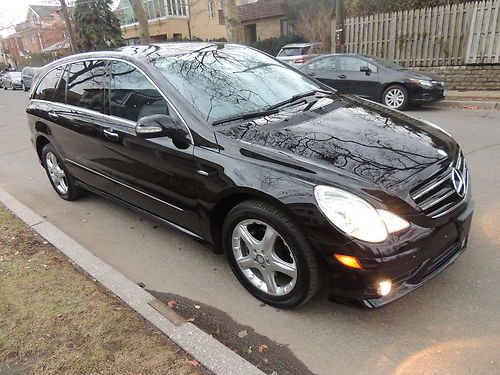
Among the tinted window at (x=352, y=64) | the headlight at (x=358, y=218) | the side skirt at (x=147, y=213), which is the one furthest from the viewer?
the tinted window at (x=352, y=64)

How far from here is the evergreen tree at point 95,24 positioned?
32.2m

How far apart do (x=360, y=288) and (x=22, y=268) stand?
2.80 meters

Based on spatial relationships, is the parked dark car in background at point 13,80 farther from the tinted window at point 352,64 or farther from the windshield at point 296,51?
the tinted window at point 352,64

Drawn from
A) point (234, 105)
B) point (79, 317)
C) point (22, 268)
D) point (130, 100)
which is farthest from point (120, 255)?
point (234, 105)

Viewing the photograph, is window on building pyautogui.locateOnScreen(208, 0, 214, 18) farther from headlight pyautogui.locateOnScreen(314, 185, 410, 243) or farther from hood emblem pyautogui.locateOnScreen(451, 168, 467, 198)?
headlight pyautogui.locateOnScreen(314, 185, 410, 243)

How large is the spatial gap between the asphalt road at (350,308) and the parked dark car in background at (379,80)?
219 inches

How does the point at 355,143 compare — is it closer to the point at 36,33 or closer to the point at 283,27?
the point at 283,27

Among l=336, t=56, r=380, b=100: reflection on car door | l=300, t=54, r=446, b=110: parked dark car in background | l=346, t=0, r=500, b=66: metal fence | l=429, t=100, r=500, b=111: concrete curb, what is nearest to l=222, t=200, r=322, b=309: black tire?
l=300, t=54, r=446, b=110: parked dark car in background

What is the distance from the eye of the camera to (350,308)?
2.74m

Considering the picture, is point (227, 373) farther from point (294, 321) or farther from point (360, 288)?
point (360, 288)

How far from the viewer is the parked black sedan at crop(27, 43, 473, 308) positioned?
2.39 m

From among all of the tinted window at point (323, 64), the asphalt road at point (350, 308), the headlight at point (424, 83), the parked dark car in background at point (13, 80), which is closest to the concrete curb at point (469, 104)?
the headlight at point (424, 83)

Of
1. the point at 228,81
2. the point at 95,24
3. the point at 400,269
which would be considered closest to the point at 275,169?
the point at 400,269

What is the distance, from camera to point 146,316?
280cm
